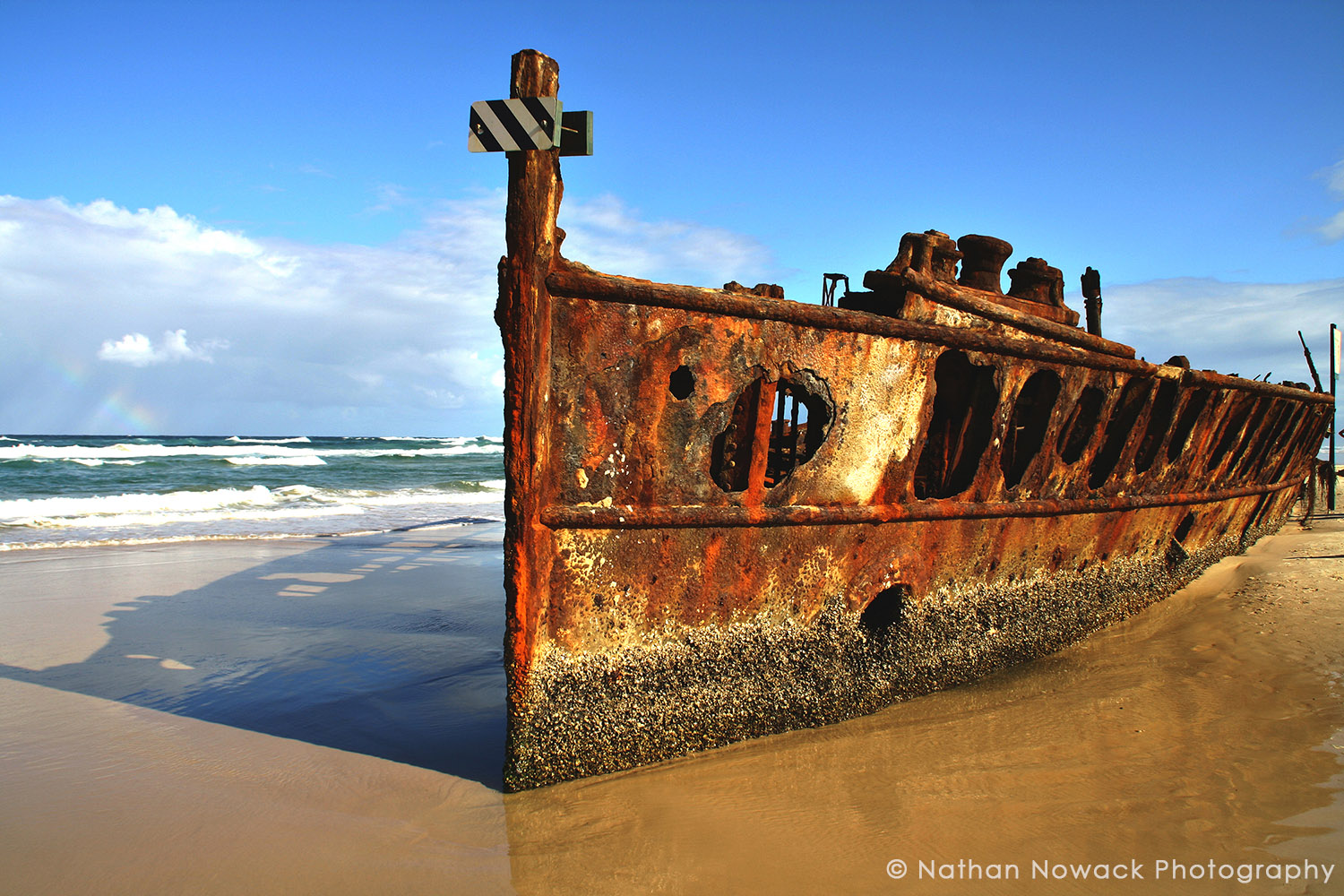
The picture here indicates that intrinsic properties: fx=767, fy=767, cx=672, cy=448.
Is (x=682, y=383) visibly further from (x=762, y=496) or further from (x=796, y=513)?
(x=796, y=513)

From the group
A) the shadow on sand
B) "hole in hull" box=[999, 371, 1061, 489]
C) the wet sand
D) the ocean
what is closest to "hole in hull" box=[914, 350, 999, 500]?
"hole in hull" box=[999, 371, 1061, 489]

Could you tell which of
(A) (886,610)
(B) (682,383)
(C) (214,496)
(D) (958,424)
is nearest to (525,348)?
(B) (682,383)

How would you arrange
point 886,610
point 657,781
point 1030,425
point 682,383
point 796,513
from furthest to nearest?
1. point 1030,425
2. point 886,610
3. point 796,513
4. point 682,383
5. point 657,781

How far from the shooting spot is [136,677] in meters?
4.65

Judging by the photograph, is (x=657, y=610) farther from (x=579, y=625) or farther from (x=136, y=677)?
(x=136, y=677)

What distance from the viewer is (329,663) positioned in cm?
493

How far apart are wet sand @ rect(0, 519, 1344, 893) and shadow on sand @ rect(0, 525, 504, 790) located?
3cm

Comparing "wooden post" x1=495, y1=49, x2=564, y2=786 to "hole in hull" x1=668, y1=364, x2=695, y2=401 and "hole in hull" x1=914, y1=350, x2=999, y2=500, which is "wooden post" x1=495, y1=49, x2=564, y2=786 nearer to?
"hole in hull" x1=668, y1=364, x2=695, y2=401

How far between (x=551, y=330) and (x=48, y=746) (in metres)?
3.17

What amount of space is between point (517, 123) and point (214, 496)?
55.1 ft

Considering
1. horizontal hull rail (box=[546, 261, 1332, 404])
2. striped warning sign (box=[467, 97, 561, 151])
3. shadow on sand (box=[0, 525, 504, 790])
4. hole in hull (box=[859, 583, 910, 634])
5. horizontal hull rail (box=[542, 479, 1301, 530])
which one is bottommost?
shadow on sand (box=[0, 525, 504, 790])

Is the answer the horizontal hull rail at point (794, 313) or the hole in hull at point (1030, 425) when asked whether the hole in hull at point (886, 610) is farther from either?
the horizontal hull rail at point (794, 313)

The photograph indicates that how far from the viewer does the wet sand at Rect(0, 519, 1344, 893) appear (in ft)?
8.29

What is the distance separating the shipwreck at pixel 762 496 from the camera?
2.87m
